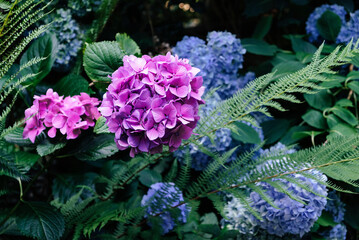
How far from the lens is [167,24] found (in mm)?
2037

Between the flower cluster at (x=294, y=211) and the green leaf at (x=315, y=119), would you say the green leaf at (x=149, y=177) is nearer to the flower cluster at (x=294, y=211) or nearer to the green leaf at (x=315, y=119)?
the flower cluster at (x=294, y=211)

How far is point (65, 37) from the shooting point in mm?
1441

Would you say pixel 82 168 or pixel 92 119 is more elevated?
pixel 92 119

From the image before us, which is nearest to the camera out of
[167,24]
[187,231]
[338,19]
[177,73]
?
[177,73]

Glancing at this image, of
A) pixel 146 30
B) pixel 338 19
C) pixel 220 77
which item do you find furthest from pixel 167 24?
pixel 338 19

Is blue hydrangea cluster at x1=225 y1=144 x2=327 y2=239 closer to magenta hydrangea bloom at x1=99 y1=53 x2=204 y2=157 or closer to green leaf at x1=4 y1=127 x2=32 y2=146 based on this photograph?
magenta hydrangea bloom at x1=99 y1=53 x2=204 y2=157

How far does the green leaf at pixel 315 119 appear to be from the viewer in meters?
1.42

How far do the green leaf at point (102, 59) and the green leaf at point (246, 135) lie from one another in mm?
547

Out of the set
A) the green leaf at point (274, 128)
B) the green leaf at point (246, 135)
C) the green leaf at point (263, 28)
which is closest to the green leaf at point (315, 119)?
the green leaf at point (274, 128)

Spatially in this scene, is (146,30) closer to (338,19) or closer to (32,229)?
(338,19)

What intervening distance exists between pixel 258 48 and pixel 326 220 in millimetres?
829

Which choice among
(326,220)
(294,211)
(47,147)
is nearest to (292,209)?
(294,211)

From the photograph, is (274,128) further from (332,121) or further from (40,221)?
(40,221)

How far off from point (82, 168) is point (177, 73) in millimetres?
795
